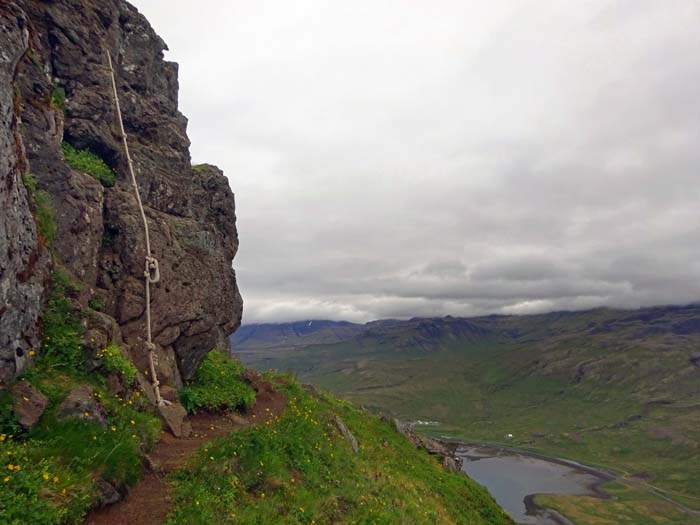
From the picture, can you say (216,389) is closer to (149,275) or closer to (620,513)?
(149,275)

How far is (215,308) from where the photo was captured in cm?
2602

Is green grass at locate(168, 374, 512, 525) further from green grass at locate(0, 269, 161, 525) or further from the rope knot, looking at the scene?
the rope knot

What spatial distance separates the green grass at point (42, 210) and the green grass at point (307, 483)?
10.1 m

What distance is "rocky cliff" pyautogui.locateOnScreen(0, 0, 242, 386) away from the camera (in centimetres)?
1493

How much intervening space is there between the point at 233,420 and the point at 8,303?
1149cm

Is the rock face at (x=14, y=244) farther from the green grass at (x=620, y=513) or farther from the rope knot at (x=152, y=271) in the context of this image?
the green grass at (x=620, y=513)

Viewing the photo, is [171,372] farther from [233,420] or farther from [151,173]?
[151,173]

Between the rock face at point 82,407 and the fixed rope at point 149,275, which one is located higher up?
the fixed rope at point 149,275

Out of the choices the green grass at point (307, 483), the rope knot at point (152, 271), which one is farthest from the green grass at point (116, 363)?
the rope knot at point (152, 271)

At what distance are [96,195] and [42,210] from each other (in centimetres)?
425

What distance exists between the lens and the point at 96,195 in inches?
846

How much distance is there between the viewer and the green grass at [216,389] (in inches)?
859

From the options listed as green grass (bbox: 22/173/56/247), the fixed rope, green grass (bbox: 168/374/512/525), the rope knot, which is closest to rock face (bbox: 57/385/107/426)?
green grass (bbox: 168/374/512/525)

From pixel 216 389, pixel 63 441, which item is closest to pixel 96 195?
pixel 216 389
